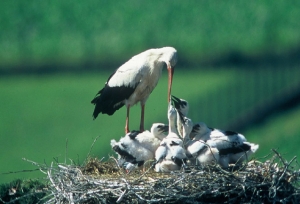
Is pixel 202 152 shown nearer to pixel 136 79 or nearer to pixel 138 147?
pixel 138 147

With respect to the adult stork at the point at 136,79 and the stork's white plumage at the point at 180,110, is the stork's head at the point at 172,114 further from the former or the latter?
the adult stork at the point at 136,79

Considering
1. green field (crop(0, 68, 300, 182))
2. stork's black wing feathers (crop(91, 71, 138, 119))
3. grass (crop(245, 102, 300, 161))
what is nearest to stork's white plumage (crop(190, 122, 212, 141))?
stork's black wing feathers (crop(91, 71, 138, 119))

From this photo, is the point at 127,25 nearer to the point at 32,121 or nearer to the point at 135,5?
the point at 135,5

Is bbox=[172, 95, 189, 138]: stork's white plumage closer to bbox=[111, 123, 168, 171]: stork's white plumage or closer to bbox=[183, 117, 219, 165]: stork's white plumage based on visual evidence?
bbox=[111, 123, 168, 171]: stork's white plumage

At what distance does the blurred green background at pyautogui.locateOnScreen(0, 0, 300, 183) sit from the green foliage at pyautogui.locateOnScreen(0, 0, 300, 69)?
0.02 metres

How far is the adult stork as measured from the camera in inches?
474

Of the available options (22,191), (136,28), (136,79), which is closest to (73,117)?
(136,28)

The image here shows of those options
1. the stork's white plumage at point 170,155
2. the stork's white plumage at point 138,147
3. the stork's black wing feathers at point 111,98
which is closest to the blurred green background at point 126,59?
the stork's black wing feathers at point 111,98

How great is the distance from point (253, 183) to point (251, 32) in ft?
42.3

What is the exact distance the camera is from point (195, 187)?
399 inches

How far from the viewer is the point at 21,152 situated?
19.1 m

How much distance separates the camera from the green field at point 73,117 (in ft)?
61.7

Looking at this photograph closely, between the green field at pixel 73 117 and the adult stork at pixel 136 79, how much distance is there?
546 cm

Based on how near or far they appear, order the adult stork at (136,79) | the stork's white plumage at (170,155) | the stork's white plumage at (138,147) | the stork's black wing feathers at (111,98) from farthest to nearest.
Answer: the stork's black wing feathers at (111,98)
the adult stork at (136,79)
the stork's white plumage at (138,147)
the stork's white plumage at (170,155)
